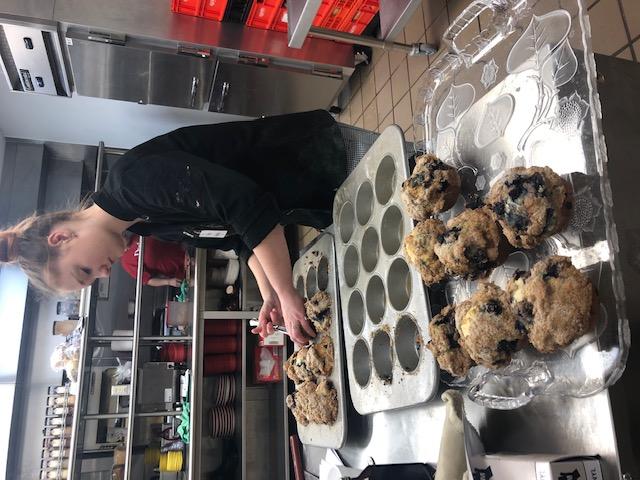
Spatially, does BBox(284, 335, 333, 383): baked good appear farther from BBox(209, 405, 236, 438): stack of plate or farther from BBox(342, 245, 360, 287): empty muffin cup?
BBox(209, 405, 236, 438): stack of plate

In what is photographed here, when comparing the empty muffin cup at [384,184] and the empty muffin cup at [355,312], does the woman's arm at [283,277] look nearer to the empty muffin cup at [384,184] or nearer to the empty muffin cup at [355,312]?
the empty muffin cup at [355,312]

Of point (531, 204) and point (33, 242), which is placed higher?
point (33, 242)

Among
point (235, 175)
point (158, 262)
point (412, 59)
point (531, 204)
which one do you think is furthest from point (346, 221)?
point (158, 262)

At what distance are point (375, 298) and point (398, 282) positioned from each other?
9cm

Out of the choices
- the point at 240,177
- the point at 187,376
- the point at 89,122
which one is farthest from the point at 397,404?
the point at 89,122

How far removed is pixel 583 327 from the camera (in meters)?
0.56

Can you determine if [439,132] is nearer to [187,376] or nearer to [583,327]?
[583,327]

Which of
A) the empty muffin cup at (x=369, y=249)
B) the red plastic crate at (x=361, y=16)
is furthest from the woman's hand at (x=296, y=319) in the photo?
the red plastic crate at (x=361, y=16)

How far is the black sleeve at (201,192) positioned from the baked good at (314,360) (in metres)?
0.32

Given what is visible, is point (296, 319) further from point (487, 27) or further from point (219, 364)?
point (219, 364)

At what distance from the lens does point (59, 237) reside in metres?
1.58

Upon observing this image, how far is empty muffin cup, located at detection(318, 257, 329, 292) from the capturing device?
136cm

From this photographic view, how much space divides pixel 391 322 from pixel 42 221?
1.31 metres

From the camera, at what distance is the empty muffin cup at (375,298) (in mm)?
1064
